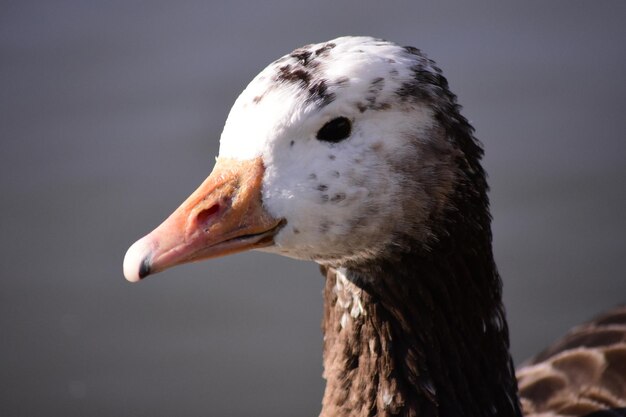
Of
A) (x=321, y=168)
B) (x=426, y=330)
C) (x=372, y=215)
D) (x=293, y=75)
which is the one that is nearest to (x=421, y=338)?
(x=426, y=330)

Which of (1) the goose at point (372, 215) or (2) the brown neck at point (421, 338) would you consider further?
(2) the brown neck at point (421, 338)

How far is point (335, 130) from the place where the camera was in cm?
243

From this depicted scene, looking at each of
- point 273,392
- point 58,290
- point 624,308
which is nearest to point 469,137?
point 624,308

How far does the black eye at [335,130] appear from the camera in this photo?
2422 mm

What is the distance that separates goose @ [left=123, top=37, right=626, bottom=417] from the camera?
94.9 inches

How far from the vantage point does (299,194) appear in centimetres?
241

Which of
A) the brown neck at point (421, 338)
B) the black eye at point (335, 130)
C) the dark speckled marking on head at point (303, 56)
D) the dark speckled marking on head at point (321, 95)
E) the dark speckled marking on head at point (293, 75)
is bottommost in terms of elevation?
the brown neck at point (421, 338)

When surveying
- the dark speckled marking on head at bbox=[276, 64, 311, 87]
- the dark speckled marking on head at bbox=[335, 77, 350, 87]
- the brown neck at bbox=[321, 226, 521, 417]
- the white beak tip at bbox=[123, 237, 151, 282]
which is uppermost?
the dark speckled marking on head at bbox=[276, 64, 311, 87]

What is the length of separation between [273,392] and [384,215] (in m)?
2.22

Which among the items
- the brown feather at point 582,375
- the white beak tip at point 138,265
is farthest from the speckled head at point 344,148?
the brown feather at point 582,375

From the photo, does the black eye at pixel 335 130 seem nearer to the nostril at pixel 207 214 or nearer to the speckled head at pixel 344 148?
the speckled head at pixel 344 148

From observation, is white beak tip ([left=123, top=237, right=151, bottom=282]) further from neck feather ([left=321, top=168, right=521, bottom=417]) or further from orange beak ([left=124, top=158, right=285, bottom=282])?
neck feather ([left=321, top=168, right=521, bottom=417])

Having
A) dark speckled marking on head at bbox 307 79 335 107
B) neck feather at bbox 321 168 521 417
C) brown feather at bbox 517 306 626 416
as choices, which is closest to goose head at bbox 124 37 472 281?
dark speckled marking on head at bbox 307 79 335 107

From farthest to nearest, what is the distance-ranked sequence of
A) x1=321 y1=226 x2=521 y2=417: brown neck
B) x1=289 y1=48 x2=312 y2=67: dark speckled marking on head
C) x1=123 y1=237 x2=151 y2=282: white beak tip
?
1. x1=321 y1=226 x2=521 y2=417: brown neck
2. x1=289 y1=48 x2=312 y2=67: dark speckled marking on head
3. x1=123 y1=237 x2=151 y2=282: white beak tip
